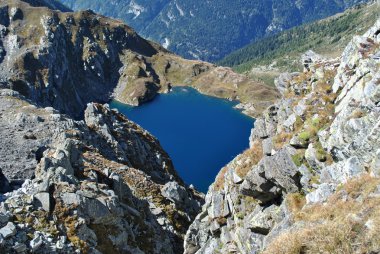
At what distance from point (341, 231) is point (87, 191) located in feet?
78.1

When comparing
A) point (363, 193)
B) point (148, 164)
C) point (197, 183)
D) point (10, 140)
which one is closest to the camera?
point (363, 193)

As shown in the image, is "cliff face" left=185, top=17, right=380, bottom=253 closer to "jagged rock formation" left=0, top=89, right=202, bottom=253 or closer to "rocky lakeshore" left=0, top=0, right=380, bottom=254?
"rocky lakeshore" left=0, top=0, right=380, bottom=254

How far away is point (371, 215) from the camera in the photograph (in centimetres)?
1766

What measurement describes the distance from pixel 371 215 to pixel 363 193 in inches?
138

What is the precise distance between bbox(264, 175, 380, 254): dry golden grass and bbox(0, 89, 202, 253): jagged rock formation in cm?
1810

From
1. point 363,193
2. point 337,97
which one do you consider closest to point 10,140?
point 337,97

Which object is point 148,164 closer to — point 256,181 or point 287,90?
point 287,90

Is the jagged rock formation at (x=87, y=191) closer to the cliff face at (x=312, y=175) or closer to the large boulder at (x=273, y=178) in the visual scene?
the cliff face at (x=312, y=175)

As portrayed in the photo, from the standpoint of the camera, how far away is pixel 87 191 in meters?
35.7

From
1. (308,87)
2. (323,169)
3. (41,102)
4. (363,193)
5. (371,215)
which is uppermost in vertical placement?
(41,102)

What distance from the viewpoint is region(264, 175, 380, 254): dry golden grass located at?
16234 millimetres

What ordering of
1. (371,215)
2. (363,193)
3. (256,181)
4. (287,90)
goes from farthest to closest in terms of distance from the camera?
(287,90)
(256,181)
(363,193)
(371,215)

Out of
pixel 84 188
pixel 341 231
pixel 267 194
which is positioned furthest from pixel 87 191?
pixel 341 231

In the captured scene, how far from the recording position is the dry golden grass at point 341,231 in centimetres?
1623
